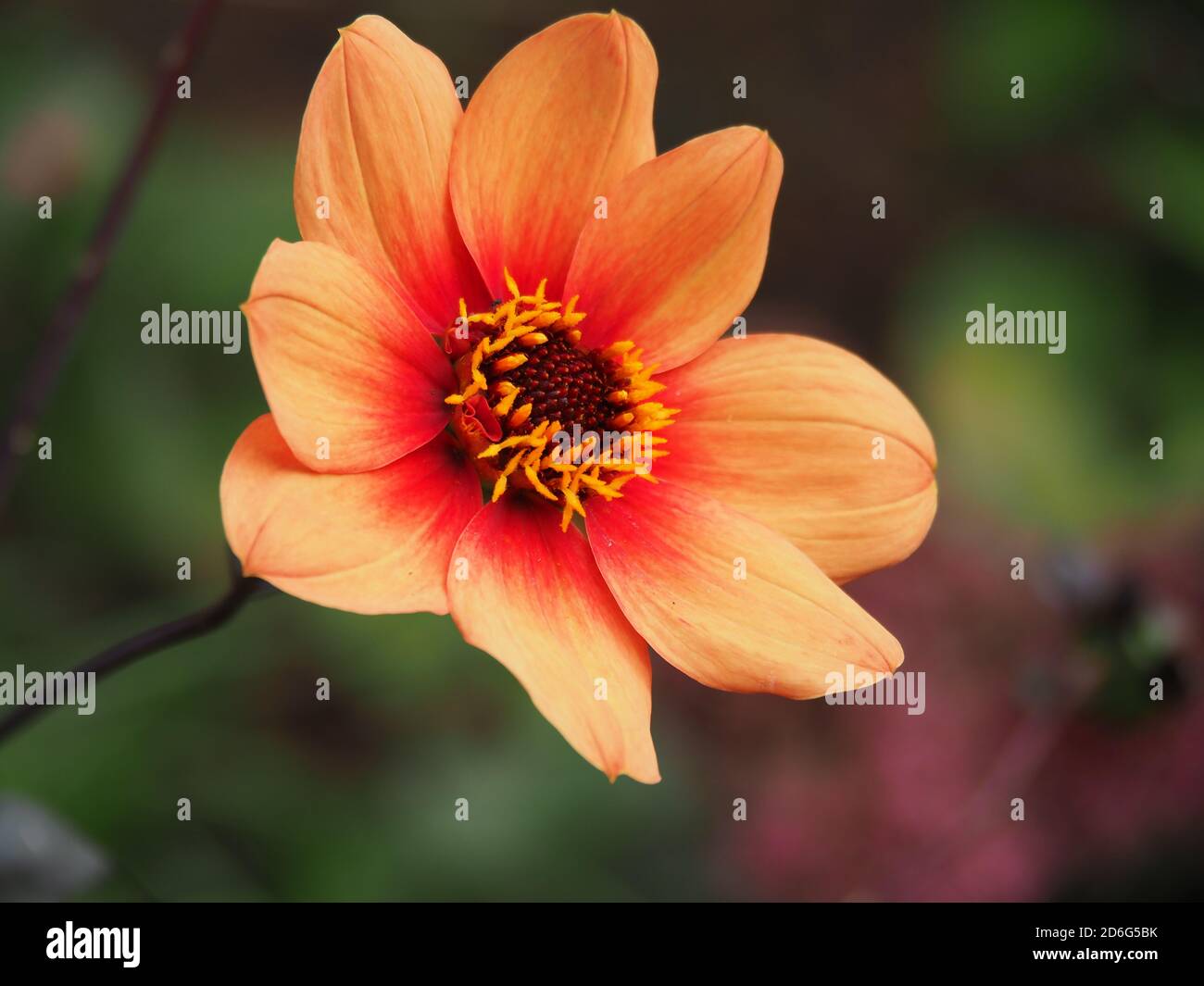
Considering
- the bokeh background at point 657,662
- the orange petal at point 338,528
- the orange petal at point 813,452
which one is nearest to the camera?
the orange petal at point 338,528

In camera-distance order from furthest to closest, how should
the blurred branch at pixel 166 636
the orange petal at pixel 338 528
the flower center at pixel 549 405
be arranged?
the flower center at pixel 549 405 < the blurred branch at pixel 166 636 < the orange petal at pixel 338 528

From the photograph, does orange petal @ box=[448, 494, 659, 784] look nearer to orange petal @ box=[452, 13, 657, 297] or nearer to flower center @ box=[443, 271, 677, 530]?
flower center @ box=[443, 271, 677, 530]

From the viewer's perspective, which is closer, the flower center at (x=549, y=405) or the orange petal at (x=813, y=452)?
the flower center at (x=549, y=405)

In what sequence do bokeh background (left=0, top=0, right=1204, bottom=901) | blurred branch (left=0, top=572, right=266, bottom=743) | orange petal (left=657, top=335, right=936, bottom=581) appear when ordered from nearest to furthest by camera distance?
1. blurred branch (left=0, top=572, right=266, bottom=743)
2. orange petal (left=657, top=335, right=936, bottom=581)
3. bokeh background (left=0, top=0, right=1204, bottom=901)

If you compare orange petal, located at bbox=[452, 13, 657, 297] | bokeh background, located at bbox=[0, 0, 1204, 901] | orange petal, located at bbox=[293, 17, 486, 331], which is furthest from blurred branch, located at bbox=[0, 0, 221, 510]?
bokeh background, located at bbox=[0, 0, 1204, 901]

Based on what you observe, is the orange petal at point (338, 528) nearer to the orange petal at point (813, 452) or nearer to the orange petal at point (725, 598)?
the orange petal at point (725, 598)

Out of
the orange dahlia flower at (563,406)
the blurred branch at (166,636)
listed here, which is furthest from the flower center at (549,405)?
the blurred branch at (166,636)
